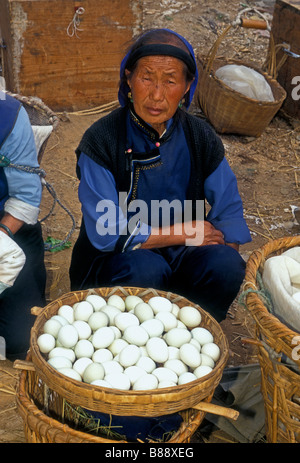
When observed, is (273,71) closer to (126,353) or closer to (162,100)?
(162,100)

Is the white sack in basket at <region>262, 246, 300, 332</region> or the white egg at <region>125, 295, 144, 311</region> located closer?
the white sack in basket at <region>262, 246, 300, 332</region>

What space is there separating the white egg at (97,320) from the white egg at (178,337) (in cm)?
26

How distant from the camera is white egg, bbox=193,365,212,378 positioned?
82.1 inches

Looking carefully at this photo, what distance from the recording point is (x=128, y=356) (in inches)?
83.2

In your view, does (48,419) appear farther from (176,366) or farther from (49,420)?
(176,366)

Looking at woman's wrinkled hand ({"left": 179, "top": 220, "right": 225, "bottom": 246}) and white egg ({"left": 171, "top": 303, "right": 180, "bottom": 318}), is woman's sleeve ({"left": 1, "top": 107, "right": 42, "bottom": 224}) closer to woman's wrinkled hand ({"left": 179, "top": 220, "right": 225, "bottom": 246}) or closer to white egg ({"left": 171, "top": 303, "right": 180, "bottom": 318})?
woman's wrinkled hand ({"left": 179, "top": 220, "right": 225, "bottom": 246})

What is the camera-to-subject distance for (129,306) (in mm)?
2402

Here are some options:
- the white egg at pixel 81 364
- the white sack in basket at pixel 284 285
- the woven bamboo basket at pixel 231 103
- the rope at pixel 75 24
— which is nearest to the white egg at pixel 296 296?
the white sack in basket at pixel 284 285

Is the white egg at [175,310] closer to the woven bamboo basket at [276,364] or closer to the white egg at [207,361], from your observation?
the white egg at [207,361]

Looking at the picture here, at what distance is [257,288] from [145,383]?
0.56 meters

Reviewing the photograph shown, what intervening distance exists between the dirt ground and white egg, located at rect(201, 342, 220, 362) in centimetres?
43

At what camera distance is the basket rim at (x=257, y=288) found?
6.08ft

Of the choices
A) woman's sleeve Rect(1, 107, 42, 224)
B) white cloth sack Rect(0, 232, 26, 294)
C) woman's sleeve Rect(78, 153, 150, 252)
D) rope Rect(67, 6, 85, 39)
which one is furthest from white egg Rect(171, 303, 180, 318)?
rope Rect(67, 6, 85, 39)

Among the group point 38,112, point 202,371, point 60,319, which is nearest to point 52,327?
point 60,319
